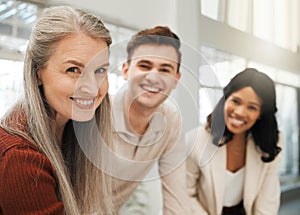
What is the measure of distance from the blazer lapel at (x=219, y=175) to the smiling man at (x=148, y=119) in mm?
132

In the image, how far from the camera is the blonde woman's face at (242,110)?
1074 mm

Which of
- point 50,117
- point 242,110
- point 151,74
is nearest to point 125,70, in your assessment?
point 151,74

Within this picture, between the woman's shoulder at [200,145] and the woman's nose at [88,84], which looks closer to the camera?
the woman's nose at [88,84]

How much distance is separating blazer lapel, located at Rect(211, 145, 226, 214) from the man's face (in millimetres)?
262

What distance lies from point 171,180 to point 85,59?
430 millimetres

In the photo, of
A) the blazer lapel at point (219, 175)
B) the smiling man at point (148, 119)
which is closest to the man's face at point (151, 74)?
the smiling man at point (148, 119)

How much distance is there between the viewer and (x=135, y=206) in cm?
98

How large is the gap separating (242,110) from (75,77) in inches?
20.8

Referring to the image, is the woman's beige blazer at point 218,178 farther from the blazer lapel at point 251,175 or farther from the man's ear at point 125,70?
the man's ear at point 125,70

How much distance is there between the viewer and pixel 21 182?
2.37 feet

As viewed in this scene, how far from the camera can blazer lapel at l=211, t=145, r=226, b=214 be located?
108 cm

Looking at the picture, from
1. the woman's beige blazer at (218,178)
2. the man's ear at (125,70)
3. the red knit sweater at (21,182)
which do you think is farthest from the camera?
the woman's beige blazer at (218,178)

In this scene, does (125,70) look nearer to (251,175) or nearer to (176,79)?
(176,79)

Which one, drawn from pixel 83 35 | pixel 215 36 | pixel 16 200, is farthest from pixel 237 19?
pixel 16 200
